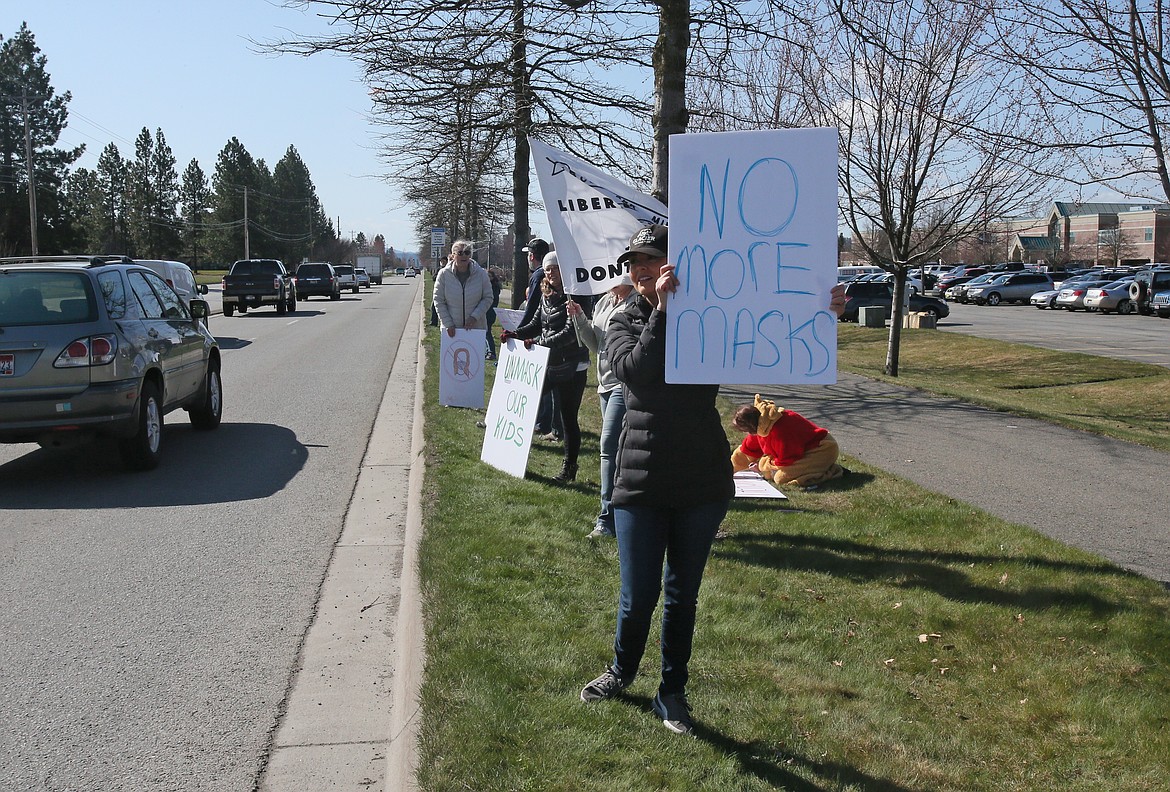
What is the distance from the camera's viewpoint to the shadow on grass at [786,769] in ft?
11.2

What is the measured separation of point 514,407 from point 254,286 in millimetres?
31034

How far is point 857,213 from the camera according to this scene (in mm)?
16578

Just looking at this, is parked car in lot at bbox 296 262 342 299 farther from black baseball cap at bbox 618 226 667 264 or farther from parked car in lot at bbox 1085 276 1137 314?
black baseball cap at bbox 618 226 667 264

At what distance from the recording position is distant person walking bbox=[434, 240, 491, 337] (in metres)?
11.4

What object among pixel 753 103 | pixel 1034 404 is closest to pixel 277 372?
pixel 753 103

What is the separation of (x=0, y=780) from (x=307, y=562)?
273 centimetres

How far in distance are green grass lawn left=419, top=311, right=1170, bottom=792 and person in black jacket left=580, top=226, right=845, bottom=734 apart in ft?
1.16

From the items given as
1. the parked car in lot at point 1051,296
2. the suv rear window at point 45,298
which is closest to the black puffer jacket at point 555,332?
the suv rear window at point 45,298

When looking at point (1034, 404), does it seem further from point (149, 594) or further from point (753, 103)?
point (149, 594)

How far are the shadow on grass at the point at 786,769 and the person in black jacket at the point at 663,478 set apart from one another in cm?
14

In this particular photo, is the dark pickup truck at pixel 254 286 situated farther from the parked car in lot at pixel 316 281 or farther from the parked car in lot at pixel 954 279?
the parked car in lot at pixel 954 279

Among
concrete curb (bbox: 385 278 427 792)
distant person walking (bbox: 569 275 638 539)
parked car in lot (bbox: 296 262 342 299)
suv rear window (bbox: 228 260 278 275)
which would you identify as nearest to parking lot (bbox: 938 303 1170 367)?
distant person walking (bbox: 569 275 638 539)

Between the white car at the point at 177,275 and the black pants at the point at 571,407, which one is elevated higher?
the white car at the point at 177,275

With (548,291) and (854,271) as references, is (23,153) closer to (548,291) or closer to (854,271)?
(854,271)
